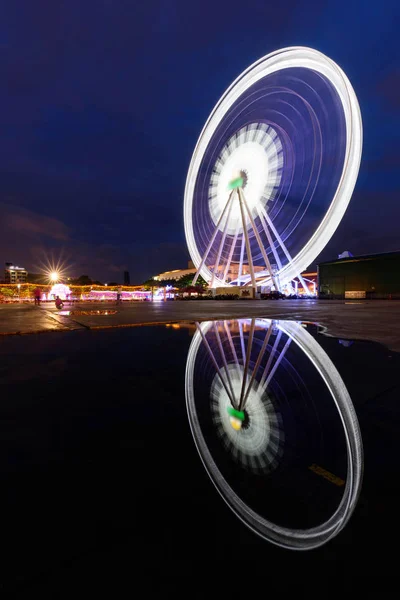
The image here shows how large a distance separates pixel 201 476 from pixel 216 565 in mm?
596

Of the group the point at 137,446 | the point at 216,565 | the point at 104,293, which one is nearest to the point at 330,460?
the point at 216,565

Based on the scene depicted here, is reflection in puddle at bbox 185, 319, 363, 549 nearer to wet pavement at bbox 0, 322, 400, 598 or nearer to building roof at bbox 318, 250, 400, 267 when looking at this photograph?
wet pavement at bbox 0, 322, 400, 598

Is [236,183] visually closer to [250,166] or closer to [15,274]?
[250,166]

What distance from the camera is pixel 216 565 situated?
3.96 ft

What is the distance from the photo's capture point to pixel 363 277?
232 feet

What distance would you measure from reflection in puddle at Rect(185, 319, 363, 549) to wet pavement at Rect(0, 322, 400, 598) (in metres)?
0.01

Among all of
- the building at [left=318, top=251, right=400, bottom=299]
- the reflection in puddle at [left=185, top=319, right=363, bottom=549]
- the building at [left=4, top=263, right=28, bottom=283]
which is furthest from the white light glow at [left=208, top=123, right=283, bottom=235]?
the building at [left=4, top=263, right=28, bottom=283]

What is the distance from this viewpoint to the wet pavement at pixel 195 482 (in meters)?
1.20

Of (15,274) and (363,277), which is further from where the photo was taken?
(15,274)

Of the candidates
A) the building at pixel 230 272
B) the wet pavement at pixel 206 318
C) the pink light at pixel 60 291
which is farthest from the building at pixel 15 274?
the wet pavement at pixel 206 318

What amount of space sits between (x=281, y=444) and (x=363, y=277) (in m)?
78.1

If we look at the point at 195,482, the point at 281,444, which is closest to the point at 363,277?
the point at 281,444

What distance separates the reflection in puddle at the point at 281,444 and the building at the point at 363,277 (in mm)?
68027

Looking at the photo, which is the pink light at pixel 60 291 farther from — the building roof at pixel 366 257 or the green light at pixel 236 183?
the building roof at pixel 366 257
